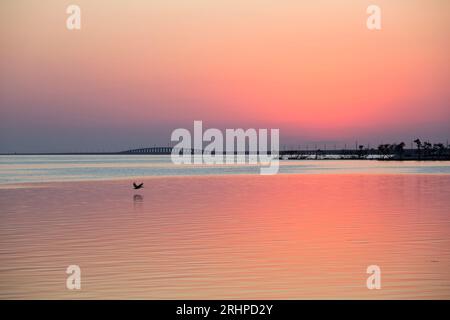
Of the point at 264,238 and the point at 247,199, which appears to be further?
the point at 247,199

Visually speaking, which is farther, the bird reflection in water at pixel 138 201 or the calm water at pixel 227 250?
the bird reflection in water at pixel 138 201

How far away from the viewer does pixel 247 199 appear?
111ft

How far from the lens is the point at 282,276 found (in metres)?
13.8

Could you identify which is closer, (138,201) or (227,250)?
(227,250)

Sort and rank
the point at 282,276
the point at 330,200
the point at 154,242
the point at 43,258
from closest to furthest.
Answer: the point at 282,276, the point at 43,258, the point at 154,242, the point at 330,200

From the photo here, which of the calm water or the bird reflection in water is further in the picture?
the bird reflection in water

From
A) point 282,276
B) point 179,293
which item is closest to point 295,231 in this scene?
point 282,276

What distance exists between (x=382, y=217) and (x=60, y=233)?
11.5 meters
